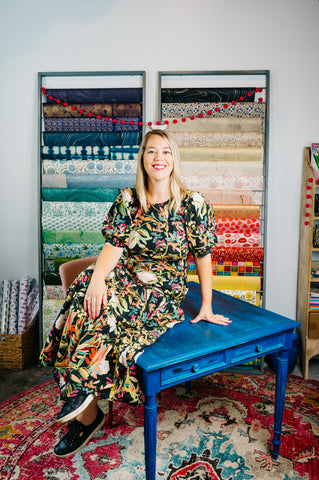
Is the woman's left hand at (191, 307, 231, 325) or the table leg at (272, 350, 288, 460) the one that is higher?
the woman's left hand at (191, 307, 231, 325)

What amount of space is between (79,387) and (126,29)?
265 cm

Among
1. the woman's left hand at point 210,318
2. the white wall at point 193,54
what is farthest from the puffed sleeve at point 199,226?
the white wall at point 193,54

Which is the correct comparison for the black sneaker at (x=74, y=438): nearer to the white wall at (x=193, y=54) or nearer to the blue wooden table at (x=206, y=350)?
the blue wooden table at (x=206, y=350)

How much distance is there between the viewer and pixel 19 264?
3262 millimetres

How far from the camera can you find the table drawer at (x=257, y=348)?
5.57 ft

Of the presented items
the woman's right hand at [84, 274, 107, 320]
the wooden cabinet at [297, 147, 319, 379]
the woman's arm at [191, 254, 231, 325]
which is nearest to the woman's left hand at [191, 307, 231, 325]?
the woman's arm at [191, 254, 231, 325]

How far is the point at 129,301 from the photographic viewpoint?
1.79 meters

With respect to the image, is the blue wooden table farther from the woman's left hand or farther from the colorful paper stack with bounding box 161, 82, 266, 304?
the colorful paper stack with bounding box 161, 82, 266, 304

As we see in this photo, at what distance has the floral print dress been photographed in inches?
63.0

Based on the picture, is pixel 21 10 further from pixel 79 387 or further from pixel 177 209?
pixel 79 387

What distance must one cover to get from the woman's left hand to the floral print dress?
0.09m

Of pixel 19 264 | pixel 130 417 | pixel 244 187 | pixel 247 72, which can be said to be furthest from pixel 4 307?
pixel 247 72

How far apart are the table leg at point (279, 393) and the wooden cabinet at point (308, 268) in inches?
39.0

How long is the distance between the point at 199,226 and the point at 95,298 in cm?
67
